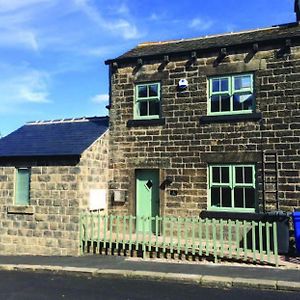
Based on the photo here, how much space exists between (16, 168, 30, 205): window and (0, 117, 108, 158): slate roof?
0.54 m

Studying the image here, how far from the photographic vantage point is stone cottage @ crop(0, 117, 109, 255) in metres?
11.9

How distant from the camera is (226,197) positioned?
1243 centimetres

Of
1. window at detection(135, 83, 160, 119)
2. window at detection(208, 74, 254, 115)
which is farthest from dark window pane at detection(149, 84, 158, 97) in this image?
window at detection(208, 74, 254, 115)

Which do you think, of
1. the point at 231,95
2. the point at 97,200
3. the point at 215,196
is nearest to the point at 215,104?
the point at 231,95

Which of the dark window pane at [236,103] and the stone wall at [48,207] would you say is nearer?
the stone wall at [48,207]

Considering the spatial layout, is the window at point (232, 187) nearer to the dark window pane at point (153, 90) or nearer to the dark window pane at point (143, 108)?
the dark window pane at point (143, 108)

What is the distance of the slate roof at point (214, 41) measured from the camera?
12430 millimetres

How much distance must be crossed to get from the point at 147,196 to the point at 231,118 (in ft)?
11.6

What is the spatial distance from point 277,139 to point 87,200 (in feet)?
18.5

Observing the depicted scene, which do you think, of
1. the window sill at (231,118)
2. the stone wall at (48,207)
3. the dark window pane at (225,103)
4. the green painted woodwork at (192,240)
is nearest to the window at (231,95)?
the dark window pane at (225,103)

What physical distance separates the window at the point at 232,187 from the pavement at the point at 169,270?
8.54ft

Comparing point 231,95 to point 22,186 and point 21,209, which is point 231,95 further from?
point 21,209

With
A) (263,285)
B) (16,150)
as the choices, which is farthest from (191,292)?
(16,150)

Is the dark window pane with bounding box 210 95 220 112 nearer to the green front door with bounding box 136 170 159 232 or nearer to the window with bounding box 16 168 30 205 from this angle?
the green front door with bounding box 136 170 159 232
